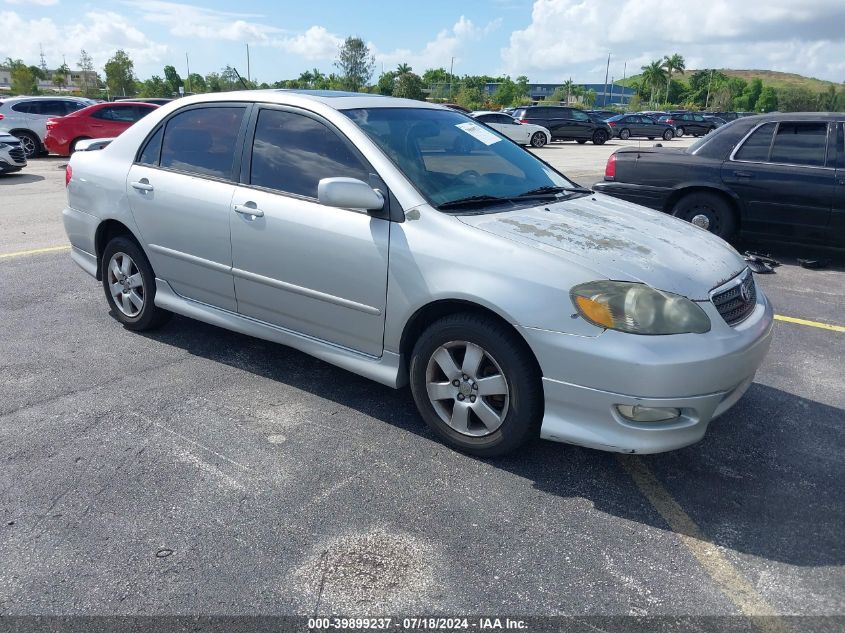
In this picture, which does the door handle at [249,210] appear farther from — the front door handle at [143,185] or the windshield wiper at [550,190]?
the windshield wiper at [550,190]

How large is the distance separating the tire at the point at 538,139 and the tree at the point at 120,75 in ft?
199

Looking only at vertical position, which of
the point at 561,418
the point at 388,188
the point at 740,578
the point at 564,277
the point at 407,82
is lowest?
the point at 740,578

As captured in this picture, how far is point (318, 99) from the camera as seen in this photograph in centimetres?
395

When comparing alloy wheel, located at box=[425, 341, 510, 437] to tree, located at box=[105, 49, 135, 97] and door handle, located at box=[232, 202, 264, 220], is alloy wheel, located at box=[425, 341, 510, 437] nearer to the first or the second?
door handle, located at box=[232, 202, 264, 220]

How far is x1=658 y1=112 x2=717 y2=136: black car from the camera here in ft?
138

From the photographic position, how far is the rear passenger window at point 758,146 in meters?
7.45

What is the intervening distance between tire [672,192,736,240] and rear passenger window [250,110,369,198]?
17.0ft

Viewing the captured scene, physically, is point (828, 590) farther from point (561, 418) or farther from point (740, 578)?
point (561, 418)

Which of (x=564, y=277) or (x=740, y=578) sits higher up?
(x=564, y=277)

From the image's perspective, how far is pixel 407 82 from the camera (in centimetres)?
8250

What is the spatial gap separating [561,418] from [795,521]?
1041mm

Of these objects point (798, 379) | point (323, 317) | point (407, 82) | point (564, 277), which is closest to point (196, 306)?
point (323, 317)

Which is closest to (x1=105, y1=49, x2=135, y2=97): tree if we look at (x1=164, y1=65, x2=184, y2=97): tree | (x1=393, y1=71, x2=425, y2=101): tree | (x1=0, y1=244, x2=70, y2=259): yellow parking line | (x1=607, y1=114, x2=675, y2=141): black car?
(x1=164, y1=65, x2=184, y2=97): tree

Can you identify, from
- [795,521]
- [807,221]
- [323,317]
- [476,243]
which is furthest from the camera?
[807,221]
